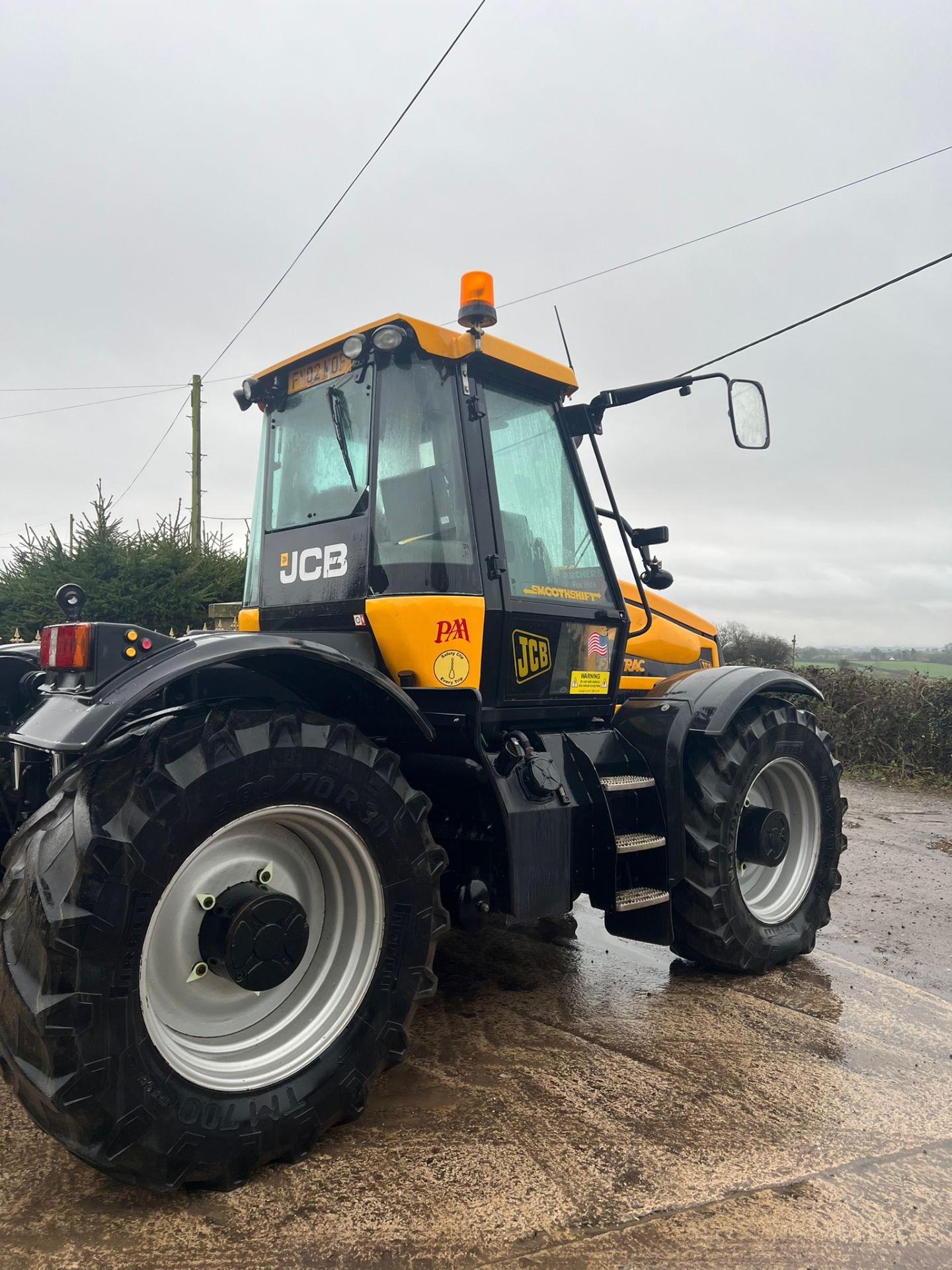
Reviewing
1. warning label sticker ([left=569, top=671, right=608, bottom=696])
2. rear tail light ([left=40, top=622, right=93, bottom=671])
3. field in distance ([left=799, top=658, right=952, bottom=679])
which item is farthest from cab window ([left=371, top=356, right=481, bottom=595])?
field in distance ([left=799, top=658, right=952, bottom=679])

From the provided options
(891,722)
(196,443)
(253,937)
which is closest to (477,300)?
(253,937)

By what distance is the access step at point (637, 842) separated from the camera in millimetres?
3771

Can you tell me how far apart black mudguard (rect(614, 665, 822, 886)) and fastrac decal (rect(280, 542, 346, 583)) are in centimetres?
161

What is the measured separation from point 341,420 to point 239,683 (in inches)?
46.4

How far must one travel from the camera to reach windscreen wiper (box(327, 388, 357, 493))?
3.51 m

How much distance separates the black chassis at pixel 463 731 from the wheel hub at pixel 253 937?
0.58 meters

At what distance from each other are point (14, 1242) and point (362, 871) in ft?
4.06

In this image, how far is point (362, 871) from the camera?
287cm

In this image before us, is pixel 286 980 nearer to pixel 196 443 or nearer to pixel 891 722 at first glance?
pixel 891 722

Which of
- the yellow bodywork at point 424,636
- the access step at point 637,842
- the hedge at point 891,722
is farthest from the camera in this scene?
the hedge at point 891,722

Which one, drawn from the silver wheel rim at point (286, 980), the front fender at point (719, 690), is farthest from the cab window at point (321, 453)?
the front fender at point (719, 690)

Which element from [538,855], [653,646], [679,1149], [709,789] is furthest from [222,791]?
[653,646]

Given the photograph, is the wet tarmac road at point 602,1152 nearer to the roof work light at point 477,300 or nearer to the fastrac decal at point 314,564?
the fastrac decal at point 314,564

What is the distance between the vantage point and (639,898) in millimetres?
3863
